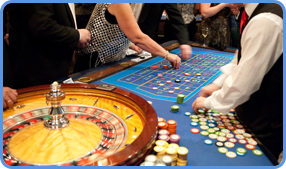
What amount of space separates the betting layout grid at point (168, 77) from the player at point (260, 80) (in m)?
0.48

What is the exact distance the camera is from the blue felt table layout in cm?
104

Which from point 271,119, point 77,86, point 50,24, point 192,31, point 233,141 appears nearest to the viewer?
point 233,141

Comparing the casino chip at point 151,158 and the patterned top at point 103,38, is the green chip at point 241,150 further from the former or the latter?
the patterned top at point 103,38

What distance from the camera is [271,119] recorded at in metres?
1.30

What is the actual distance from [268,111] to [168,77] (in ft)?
3.54

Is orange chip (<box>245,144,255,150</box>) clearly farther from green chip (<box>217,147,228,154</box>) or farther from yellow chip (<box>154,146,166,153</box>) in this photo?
yellow chip (<box>154,146,166,153</box>)

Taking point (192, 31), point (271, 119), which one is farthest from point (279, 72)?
point (192, 31)

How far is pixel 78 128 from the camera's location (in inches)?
42.5

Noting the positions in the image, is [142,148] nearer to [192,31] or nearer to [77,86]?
[77,86]

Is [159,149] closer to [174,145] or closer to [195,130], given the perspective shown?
[174,145]

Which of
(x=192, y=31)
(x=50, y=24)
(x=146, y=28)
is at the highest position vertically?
(x=50, y=24)

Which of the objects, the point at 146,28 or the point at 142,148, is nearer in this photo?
the point at 142,148

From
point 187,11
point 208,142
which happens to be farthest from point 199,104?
point 187,11

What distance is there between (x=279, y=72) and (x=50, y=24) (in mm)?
1727
